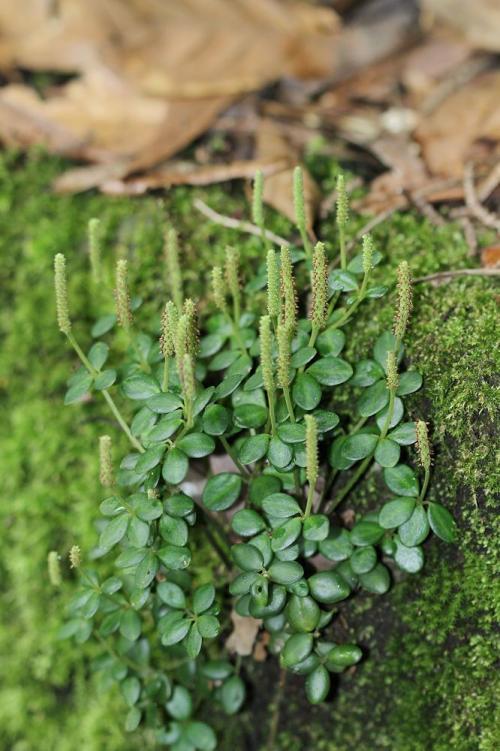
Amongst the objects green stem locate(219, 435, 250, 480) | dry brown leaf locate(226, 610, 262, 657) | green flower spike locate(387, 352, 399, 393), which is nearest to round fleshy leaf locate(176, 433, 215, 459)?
green stem locate(219, 435, 250, 480)

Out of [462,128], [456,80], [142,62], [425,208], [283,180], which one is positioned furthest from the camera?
[142,62]

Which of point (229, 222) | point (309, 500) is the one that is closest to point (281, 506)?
point (309, 500)

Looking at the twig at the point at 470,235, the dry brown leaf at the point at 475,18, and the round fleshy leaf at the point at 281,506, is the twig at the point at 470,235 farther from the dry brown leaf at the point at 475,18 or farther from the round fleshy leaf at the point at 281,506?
the dry brown leaf at the point at 475,18

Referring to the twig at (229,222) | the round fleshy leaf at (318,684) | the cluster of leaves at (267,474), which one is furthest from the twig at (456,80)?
the round fleshy leaf at (318,684)

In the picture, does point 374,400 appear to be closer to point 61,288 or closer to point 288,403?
point 288,403

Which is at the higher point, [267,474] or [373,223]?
[373,223]

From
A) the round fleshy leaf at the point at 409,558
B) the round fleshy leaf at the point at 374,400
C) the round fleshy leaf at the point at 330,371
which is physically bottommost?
the round fleshy leaf at the point at 409,558
